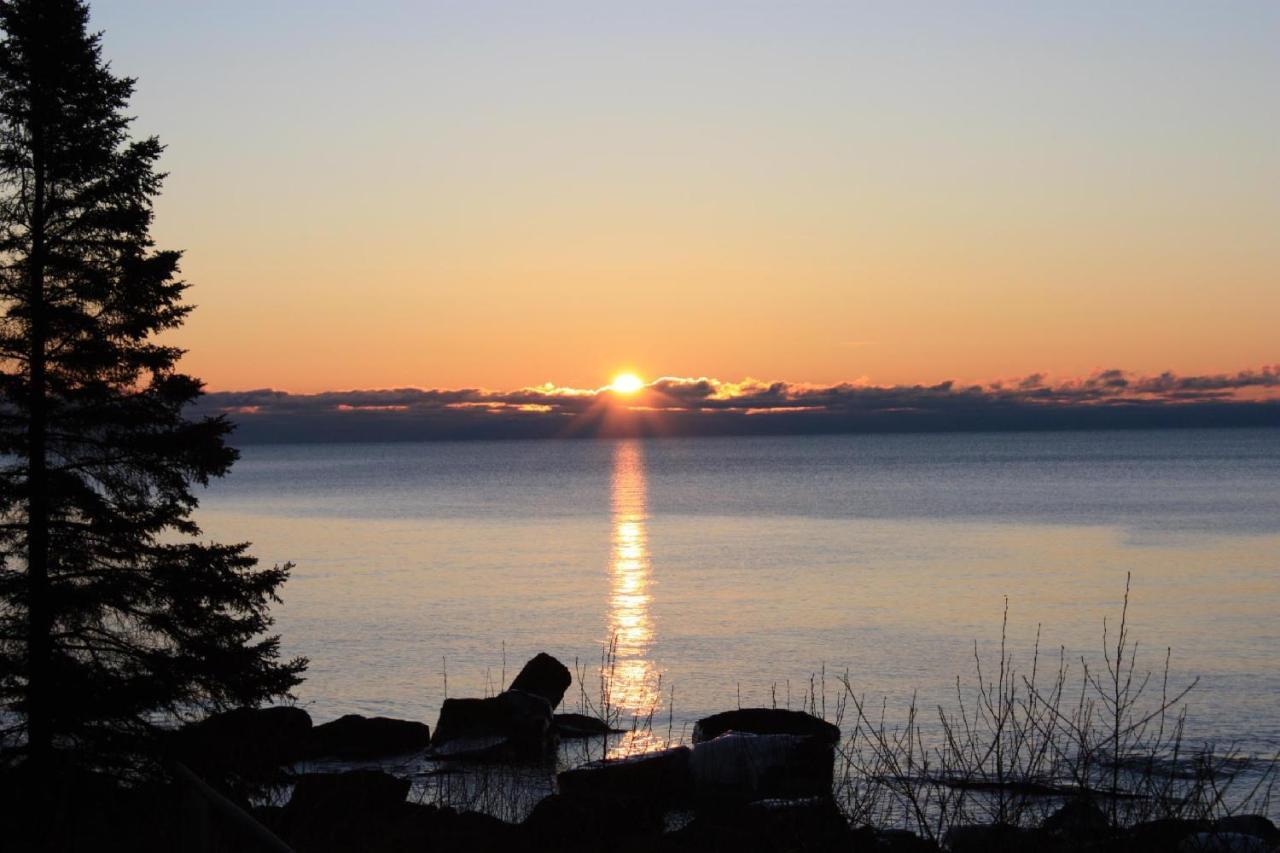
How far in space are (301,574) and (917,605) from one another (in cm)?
3365

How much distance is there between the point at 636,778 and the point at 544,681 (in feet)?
37.3

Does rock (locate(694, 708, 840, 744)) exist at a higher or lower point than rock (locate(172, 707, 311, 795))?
lower

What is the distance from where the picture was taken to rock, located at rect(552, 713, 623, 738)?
31281 mm

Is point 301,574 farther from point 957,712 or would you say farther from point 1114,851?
point 1114,851

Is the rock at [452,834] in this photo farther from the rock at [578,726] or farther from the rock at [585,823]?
the rock at [578,726]

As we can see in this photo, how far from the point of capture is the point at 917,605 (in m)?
54.8

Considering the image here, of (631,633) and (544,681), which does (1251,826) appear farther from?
(631,633)

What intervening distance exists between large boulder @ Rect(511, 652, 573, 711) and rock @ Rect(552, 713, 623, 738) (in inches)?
47.3

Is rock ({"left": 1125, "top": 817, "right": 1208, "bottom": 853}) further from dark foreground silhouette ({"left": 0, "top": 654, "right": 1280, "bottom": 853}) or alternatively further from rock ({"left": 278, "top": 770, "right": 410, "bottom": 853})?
rock ({"left": 278, "top": 770, "right": 410, "bottom": 853})

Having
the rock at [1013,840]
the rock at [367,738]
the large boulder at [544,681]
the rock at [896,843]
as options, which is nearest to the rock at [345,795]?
the rock at [367,738]

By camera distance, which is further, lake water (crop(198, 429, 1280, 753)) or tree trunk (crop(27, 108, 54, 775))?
lake water (crop(198, 429, 1280, 753))

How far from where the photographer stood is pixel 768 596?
2347 inches

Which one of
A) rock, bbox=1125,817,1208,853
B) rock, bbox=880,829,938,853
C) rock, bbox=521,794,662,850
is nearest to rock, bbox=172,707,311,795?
rock, bbox=521,794,662,850

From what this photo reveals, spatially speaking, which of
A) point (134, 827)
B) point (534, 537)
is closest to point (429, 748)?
point (134, 827)
